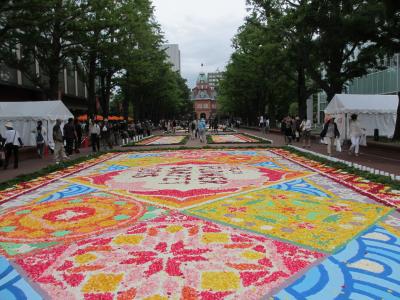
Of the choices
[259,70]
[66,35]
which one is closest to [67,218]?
[66,35]

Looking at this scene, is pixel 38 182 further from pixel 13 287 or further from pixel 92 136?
pixel 92 136

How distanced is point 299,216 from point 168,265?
2874 mm

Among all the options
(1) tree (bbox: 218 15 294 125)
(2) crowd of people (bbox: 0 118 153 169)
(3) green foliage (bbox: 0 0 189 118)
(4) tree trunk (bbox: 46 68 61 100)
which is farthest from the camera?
(1) tree (bbox: 218 15 294 125)

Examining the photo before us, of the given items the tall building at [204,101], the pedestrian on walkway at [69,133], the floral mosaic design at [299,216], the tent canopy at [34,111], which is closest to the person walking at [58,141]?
the pedestrian on walkway at [69,133]

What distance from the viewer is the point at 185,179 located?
1099 cm

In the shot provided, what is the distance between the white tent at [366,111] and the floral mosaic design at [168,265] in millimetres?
17629

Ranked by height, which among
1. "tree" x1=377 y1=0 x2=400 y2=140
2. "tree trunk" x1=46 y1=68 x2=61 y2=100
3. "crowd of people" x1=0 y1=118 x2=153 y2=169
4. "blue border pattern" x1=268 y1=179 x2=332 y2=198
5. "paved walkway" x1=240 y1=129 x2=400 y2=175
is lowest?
"blue border pattern" x1=268 y1=179 x2=332 y2=198

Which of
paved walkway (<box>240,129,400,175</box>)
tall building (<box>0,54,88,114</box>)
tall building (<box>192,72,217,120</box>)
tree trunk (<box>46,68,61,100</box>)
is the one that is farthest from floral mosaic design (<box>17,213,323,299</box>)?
tall building (<box>192,72,217,120</box>)

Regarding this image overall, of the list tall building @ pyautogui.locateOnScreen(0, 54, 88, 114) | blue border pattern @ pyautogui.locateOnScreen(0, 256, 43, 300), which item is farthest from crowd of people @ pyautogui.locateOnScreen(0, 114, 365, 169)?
blue border pattern @ pyautogui.locateOnScreen(0, 256, 43, 300)

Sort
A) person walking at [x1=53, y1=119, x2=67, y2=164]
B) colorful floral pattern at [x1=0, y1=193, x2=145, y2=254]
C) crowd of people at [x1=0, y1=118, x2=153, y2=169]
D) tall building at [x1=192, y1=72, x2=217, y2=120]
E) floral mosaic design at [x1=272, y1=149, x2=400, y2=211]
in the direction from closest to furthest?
1. colorful floral pattern at [x1=0, y1=193, x2=145, y2=254]
2. floral mosaic design at [x1=272, y1=149, x2=400, y2=211]
3. crowd of people at [x1=0, y1=118, x2=153, y2=169]
4. person walking at [x1=53, y1=119, x2=67, y2=164]
5. tall building at [x1=192, y1=72, x2=217, y2=120]

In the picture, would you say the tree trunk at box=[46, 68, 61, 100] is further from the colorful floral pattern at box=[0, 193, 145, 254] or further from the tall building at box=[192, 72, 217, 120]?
the tall building at box=[192, 72, 217, 120]

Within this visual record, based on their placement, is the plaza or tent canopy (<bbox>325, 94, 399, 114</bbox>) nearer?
the plaza

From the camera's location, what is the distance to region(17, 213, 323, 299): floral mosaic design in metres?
4.01

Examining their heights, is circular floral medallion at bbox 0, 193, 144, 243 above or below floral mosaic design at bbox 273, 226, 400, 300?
above
